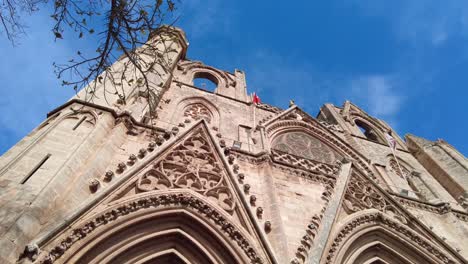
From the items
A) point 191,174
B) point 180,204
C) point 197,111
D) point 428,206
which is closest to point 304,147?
point 197,111

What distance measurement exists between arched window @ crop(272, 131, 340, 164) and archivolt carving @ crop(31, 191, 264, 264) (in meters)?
6.24

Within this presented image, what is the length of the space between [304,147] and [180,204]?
7585 millimetres

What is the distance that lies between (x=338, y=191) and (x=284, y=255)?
8.63 feet

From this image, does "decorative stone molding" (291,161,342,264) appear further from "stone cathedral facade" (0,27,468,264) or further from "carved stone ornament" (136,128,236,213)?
"carved stone ornament" (136,128,236,213)

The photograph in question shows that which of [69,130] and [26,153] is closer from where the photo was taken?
[26,153]

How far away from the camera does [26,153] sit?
19.3ft

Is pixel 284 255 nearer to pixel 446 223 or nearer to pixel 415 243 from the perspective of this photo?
pixel 415 243

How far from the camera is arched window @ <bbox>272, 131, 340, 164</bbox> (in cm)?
1240

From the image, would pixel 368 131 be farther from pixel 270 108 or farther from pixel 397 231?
pixel 397 231

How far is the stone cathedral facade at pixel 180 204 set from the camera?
509 cm

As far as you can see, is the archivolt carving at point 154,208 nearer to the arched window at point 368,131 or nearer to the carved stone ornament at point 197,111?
the carved stone ornament at point 197,111

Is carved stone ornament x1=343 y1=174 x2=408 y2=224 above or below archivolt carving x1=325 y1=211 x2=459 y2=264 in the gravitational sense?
above

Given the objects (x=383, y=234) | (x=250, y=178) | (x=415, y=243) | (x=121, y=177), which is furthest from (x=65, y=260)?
(x=415, y=243)

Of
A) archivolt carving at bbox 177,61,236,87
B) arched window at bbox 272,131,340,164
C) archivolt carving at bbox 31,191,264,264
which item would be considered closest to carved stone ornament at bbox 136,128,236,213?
archivolt carving at bbox 31,191,264,264
